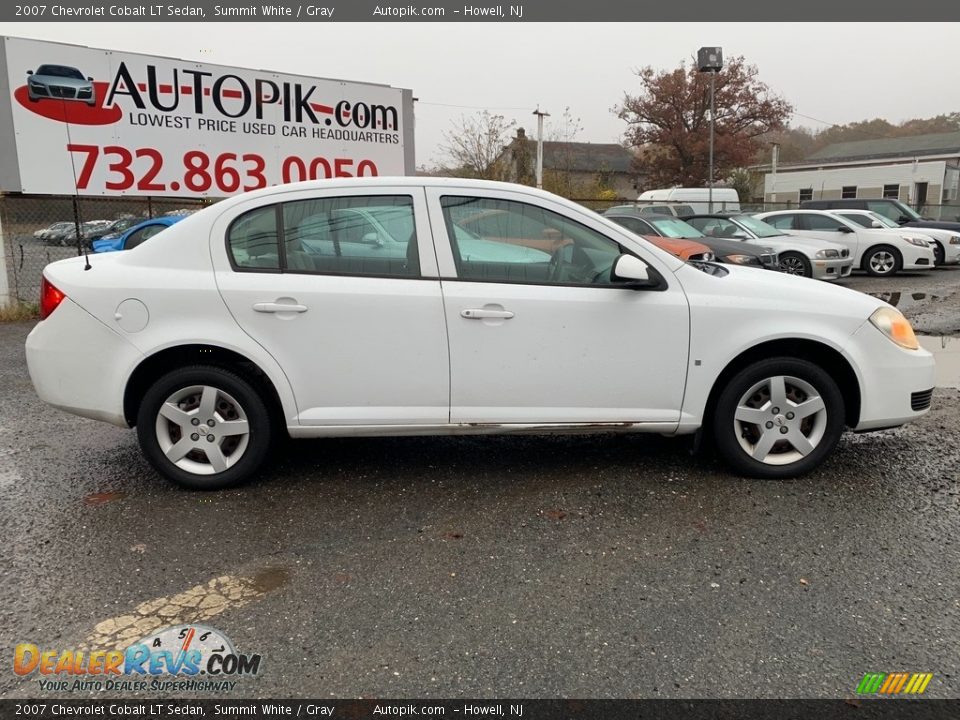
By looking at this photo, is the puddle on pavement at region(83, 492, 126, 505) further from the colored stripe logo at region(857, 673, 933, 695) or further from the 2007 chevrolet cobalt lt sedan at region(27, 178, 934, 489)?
the colored stripe logo at region(857, 673, 933, 695)

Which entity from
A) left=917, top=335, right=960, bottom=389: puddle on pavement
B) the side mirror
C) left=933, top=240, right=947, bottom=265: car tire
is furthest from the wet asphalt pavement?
left=933, top=240, right=947, bottom=265: car tire

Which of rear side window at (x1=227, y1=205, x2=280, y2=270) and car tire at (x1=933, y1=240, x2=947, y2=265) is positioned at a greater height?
rear side window at (x1=227, y1=205, x2=280, y2=270)

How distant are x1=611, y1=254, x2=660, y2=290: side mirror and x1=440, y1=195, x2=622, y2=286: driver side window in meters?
0.09

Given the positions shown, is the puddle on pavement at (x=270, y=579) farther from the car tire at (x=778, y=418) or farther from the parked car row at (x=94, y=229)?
the parked car row at (x=94, y=229)

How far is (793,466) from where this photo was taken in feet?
13.2

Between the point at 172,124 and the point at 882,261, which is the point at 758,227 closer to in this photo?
the point at 882,261

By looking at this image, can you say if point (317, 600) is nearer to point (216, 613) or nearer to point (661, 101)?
point (216, 613)

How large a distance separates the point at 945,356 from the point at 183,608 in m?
7.50

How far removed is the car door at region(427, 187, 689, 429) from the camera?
3.82 metres

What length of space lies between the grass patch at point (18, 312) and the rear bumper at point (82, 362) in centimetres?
715

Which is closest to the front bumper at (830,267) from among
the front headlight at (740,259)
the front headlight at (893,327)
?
the front headlight at (740,259)

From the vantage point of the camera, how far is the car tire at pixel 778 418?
3938 millimetres

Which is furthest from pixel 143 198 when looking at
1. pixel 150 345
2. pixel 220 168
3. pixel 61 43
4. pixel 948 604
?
pixel 948 604

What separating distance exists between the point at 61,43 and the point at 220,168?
2.57 meters
